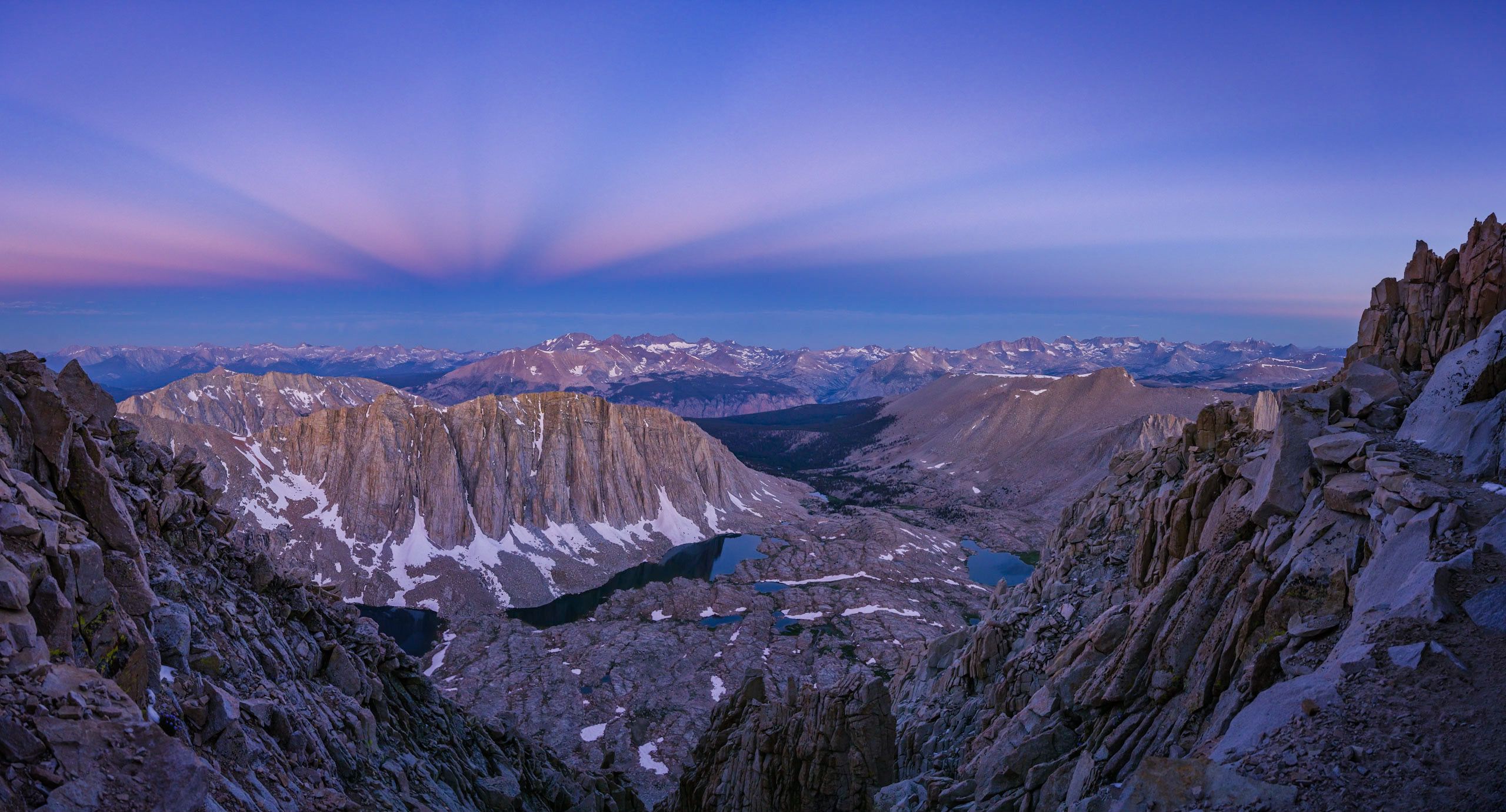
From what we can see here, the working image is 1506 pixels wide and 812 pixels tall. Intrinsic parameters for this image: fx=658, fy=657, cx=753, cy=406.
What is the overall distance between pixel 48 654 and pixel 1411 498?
20.7 m

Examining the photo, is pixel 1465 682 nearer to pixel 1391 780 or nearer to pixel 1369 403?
pixel 1391 780

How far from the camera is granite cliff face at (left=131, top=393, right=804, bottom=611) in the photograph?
94750 millimetres

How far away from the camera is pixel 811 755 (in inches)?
949

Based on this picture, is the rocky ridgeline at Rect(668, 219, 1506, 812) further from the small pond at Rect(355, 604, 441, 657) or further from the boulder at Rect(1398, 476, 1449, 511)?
the small pond at Rect(355, 604, 441, 657)

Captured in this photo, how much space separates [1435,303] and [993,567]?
355 ft

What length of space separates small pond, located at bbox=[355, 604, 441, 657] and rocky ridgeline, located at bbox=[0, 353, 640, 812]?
2368 inches

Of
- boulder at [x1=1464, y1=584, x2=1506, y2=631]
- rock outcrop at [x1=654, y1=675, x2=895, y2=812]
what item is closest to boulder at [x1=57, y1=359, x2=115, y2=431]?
rock outcrop at [x1=654, y1=675, x2=895, y2=812]

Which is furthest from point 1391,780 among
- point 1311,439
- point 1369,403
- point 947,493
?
point 947,493

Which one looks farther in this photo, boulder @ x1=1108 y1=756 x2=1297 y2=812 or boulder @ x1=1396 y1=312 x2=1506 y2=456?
boulder @ x1=1396 y1=312 x2=1506 y2=456

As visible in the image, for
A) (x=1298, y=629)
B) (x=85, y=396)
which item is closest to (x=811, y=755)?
(x=1298, y=629)

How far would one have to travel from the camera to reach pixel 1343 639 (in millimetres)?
10047

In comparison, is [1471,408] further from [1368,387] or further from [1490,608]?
[1490,608]

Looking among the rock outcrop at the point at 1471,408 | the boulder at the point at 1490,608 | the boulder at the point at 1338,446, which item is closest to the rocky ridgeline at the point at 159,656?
the boulder at the point at 1490,608

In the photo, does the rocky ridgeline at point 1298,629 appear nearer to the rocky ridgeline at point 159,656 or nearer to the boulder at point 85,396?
the rocky ridgeline at point 159,656
